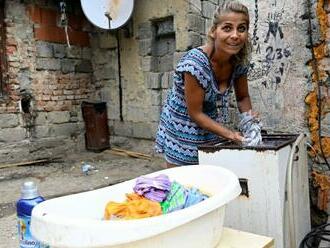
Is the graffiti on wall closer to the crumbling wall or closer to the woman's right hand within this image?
the woman's right hand

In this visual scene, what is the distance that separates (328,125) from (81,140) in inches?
154

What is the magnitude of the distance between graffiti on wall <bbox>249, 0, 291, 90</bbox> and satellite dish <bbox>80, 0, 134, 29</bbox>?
7.62 ft

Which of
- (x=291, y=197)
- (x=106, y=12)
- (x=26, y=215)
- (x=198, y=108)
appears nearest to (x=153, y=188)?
(x=26, y=215)

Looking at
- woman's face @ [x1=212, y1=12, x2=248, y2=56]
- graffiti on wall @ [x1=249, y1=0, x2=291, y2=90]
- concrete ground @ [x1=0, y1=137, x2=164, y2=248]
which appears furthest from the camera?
concrete ground @ [x1=0, y1=137, x2=164, y2=248]

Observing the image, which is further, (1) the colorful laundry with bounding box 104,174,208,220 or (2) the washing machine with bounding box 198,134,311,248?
(2) the washing machine with bounding box 198,134,311,248

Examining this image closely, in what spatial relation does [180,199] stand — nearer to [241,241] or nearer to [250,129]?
[241,241]

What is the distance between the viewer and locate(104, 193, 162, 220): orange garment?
3.76 feet

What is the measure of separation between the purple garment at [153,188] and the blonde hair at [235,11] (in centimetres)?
80

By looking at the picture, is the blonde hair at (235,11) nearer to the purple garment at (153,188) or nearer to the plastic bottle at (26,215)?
the purple garment at (153,188)

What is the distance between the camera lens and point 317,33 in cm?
240

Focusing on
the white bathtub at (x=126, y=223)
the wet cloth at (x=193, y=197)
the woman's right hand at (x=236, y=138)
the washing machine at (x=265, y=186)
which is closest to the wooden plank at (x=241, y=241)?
the white bathtub at (x=126, y=223)

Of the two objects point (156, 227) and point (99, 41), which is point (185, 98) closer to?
point (156, 227)

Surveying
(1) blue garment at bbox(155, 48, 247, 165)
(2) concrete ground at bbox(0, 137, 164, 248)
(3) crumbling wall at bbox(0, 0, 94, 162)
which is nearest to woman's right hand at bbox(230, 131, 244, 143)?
(1) blue garment at bbox(155, 48, 247, 165)

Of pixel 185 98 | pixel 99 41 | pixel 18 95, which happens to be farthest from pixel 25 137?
pixel 185 98
